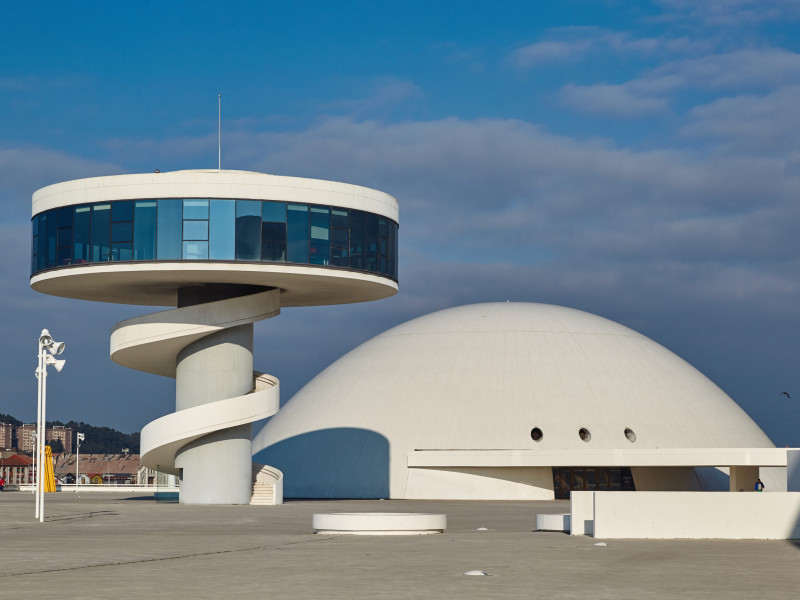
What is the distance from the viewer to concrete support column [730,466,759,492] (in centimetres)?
6219

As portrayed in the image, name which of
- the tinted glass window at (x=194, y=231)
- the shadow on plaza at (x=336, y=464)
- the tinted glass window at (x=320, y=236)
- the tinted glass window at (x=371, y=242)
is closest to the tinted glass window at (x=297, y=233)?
the tinted glass window at (x=320, y=236)

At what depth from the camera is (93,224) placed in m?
45.8

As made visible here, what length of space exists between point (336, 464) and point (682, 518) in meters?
38.9

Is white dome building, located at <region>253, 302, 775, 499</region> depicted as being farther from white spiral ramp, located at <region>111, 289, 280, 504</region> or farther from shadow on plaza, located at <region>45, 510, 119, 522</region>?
shadow on plaza, located at <region>45, 510, 119, 522</region>

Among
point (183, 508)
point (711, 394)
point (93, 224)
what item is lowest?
point (183, 508)

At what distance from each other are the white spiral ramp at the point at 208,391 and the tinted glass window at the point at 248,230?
2984mm

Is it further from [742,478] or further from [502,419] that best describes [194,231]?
[742,478]

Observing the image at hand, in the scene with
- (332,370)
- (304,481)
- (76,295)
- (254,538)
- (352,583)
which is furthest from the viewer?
(332,370)

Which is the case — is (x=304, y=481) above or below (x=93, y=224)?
below

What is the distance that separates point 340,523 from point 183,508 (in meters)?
18.6

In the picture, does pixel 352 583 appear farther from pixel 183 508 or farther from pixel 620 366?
pixel 620 366

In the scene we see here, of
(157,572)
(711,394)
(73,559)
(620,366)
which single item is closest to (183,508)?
(73,559)

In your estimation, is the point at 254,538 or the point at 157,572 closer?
the point at 157,572

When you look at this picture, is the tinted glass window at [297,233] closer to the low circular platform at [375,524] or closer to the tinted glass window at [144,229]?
the tinted glass window at [144,229]
